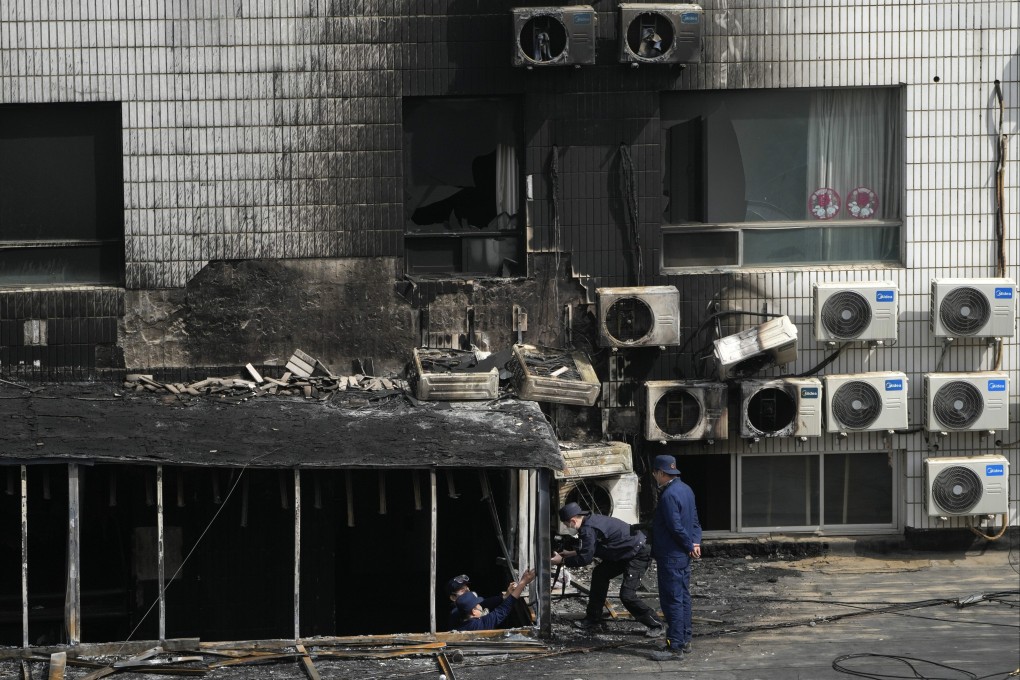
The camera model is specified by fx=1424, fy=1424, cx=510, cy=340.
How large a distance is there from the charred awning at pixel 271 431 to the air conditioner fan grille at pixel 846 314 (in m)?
3.22

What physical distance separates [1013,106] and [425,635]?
7.99 meters

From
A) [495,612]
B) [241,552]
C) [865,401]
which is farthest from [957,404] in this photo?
[241,552]

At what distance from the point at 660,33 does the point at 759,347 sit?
3253 mm

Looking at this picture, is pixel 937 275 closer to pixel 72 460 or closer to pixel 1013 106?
pixel 1013 106

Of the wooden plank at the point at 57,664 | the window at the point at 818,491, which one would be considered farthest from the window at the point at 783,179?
the wooden plank at the point at 57,664

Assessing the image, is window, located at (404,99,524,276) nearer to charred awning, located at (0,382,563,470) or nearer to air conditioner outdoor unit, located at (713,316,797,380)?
charred awning, located at (0,382,563,470)

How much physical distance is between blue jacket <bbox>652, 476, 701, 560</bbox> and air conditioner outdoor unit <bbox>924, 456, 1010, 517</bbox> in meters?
3.84

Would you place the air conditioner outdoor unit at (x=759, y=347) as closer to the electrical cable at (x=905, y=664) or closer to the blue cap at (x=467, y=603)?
the electrical cable at (x=905, y=664)

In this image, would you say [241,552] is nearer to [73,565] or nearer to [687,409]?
[73,565]

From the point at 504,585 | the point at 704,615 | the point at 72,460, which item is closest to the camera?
the point at 72,460

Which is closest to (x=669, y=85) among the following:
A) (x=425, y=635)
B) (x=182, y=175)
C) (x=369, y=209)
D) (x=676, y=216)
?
(x=676, y=216)

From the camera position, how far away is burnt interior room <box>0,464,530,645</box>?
14.3 metres

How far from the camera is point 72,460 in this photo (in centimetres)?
1176

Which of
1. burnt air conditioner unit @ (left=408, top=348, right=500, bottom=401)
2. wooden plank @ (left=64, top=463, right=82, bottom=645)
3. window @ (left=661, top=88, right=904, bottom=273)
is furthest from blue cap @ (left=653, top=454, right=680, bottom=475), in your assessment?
wooden plank @ (left=64, top=463, right=82, bottom=645)
